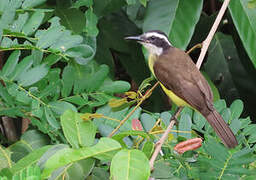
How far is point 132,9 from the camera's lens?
8.41ft

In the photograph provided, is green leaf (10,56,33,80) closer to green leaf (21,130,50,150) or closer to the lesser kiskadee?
green leaf (21,130,50,150)

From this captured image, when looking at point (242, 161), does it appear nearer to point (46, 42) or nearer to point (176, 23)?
point (46, 42)

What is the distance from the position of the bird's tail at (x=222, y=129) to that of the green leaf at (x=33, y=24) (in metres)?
0.67

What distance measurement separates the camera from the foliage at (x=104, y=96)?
0.89 m

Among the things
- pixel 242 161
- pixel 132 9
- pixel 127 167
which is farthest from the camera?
pixel 132 9

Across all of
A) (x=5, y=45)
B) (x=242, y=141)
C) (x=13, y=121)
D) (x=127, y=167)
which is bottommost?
(x=13, y=121)

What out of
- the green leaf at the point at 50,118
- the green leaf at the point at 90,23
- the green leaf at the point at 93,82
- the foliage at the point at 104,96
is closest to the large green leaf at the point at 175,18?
the foliage at the point at 104,96

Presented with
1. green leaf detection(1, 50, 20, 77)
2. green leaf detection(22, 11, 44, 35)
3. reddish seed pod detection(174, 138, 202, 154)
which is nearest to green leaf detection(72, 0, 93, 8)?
green leaf detection(22, 11, 44, 35)

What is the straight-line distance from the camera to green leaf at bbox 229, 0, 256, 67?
2.29m

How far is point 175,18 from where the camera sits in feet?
7.63

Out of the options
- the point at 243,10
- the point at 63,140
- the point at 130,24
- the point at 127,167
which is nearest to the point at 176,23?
the point at 243,10

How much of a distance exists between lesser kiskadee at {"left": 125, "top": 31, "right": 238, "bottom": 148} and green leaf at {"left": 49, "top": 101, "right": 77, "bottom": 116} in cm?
51

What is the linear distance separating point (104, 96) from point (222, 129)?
15.6 inches

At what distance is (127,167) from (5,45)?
0.77 m
